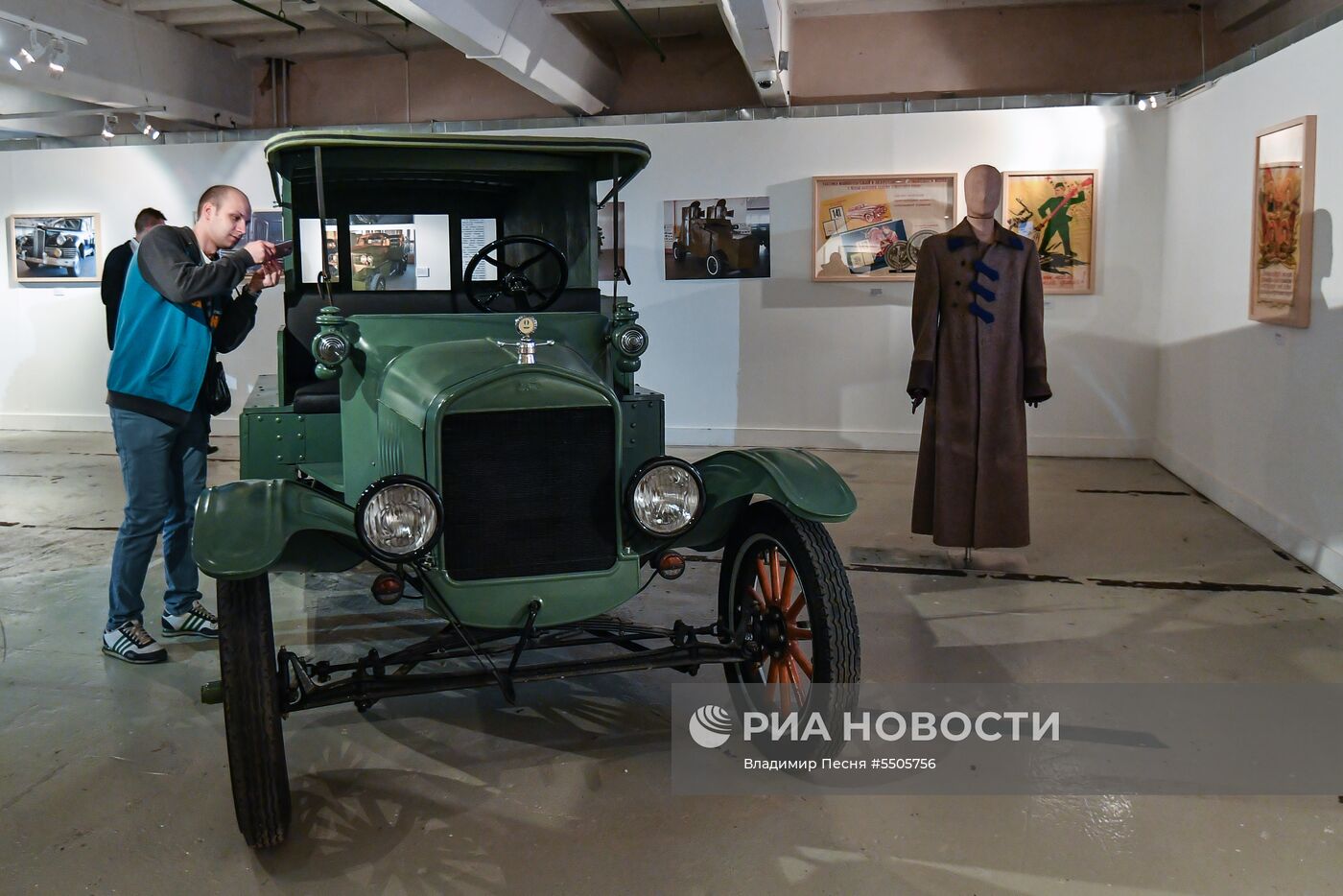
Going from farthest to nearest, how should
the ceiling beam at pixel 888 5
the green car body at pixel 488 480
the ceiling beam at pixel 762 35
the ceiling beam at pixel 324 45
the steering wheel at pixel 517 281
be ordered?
the ceiling beam at pixel 324 45
the ceiling beam at pixel 888 5
the ceiling beam at pixel 762 35
the steering wheel at pixel 517 281
the green car body at pixel 488 480

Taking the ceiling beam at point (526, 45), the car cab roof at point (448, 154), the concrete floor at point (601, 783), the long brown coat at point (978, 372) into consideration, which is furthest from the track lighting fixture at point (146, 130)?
the long brown coat at point (978, 372)

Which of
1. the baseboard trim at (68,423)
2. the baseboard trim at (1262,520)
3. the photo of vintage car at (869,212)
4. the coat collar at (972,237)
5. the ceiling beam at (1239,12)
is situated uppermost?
the ceiling beam at (1239,12)

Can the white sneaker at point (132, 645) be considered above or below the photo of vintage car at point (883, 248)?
below

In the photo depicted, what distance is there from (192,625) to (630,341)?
190 centimetres

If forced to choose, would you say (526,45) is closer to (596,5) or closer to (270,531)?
(596,5)

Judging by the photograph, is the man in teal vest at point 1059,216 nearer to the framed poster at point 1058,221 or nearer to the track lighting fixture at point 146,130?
the framed poster at point 1058,221

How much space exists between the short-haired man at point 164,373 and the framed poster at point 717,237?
4678 millimetres

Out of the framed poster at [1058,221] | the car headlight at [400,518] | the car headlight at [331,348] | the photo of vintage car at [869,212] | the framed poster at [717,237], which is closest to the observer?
the car headlight at [400,518]

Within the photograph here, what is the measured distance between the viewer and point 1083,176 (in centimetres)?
Result: 727

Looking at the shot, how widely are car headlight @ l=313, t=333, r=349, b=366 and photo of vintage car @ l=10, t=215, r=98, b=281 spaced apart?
23.3 feet

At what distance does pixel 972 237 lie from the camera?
14.3ft

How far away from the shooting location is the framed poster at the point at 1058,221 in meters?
7.30

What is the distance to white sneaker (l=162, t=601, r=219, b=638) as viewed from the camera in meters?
3.75

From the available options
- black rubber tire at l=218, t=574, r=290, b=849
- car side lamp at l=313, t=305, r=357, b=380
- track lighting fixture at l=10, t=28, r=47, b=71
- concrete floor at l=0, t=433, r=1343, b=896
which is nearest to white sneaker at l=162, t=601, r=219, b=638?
concrete floor at l=0, t=433, r=1343, b=896
